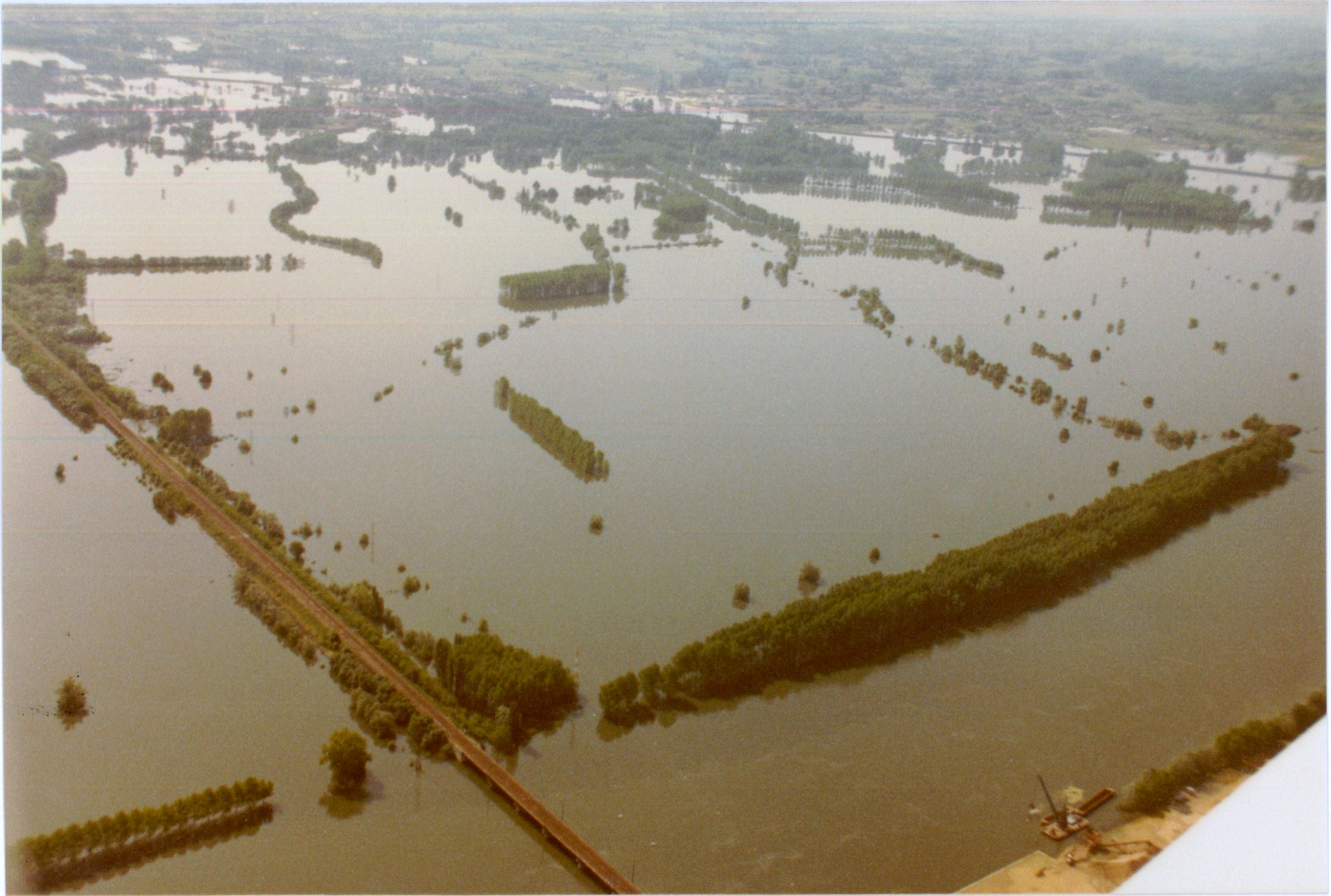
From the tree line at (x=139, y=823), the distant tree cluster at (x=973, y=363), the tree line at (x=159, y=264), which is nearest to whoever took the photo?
the tree line at (x=139, y=823)

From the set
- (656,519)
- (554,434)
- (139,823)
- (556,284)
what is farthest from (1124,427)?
(139,823)

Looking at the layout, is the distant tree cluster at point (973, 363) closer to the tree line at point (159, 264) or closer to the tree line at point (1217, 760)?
the tree line at point (1217, 760)

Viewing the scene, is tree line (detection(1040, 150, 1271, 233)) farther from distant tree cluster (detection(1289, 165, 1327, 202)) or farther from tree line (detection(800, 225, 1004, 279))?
tree line (detection(800, 225, 1004, 279))

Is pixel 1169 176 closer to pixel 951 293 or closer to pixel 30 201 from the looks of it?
pixel 951 293

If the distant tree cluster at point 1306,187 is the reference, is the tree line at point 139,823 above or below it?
below

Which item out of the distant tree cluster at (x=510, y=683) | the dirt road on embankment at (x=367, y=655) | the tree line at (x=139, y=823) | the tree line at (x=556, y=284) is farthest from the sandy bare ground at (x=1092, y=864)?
the tree line at (x=556, y=284)

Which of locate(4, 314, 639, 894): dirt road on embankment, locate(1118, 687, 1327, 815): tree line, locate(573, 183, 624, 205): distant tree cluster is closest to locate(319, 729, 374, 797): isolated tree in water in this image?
locate(4, 314, 639, 894): dirt road on embankment

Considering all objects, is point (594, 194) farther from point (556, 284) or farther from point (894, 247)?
point (894, 247)
